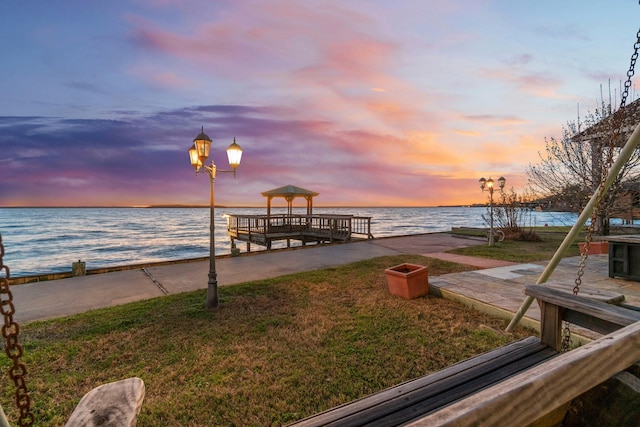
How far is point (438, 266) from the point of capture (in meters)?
7.61

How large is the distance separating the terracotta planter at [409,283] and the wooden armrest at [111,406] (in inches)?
179

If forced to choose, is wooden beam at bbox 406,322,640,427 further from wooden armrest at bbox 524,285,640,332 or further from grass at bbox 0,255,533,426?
grass at bbox 0,255,533,426

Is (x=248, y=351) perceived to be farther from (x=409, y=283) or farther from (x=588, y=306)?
(x=588, y=306)

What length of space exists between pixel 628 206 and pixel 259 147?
2391cm

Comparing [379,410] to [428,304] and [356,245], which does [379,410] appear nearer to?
[428,304]

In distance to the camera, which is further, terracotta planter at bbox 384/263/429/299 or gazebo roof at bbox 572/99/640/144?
gazebo roof at bbox 572/99/640/144

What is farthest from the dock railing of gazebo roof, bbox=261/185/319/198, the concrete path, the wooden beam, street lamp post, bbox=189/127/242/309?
the wooden beam

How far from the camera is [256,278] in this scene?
7.18m

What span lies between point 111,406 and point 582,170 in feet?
50.0

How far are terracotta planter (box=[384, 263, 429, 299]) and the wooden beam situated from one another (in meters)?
4.05

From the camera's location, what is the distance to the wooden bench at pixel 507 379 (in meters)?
0.79

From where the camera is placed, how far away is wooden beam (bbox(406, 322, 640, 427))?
0.73m

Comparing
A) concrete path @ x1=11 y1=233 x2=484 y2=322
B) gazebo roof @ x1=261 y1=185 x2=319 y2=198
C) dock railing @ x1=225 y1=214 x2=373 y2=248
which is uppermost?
gazebo roof @ x1=261 y1=185 x2=319 y2=198

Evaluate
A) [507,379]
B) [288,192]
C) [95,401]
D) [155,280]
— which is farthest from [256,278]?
[288,192]
